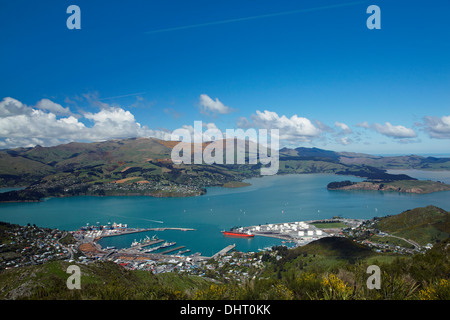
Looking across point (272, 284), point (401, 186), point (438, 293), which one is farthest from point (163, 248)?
point (401, 186)

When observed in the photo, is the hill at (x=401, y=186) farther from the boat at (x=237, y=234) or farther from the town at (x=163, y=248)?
the boat at (x=237, y=234)

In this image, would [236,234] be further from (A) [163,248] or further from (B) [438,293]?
(B) [438,293]

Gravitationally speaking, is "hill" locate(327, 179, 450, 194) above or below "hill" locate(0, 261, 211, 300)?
below

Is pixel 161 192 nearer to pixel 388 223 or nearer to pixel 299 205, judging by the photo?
pixel 299 205

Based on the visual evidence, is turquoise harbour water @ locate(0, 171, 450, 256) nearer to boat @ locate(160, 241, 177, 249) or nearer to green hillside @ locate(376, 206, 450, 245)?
boat @ locate(160, 241, 177, 249)

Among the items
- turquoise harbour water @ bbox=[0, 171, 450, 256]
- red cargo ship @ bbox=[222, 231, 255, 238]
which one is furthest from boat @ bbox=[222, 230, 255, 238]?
turquoise harbour water @ bbox=[0, 171, 450, 256]

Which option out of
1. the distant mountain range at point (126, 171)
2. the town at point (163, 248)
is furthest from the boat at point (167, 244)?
the distant mountain range at point (126, 171)
